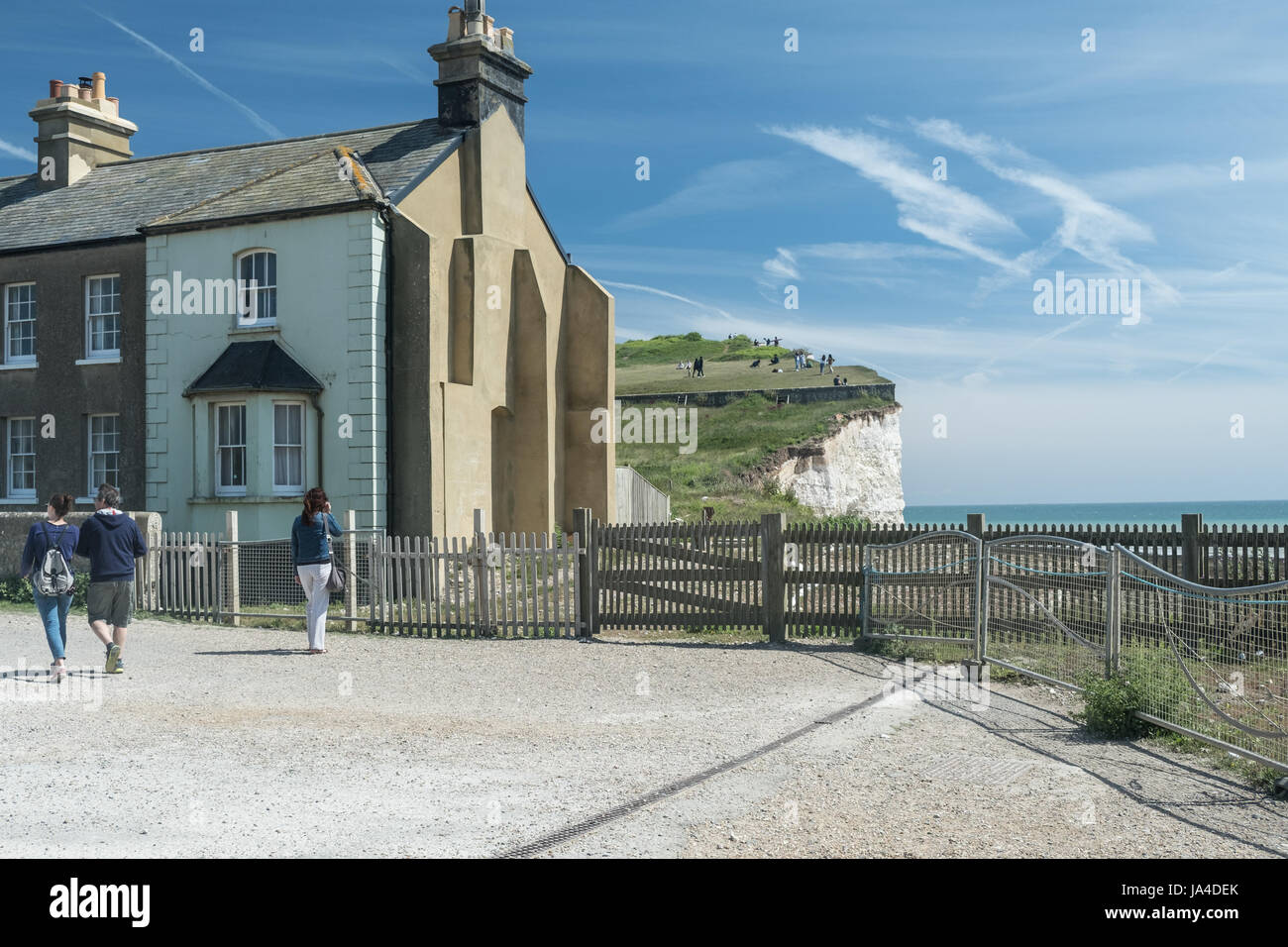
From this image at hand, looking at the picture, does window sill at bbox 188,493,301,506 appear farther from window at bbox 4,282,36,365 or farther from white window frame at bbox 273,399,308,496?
window at bbox 4,282,36,365

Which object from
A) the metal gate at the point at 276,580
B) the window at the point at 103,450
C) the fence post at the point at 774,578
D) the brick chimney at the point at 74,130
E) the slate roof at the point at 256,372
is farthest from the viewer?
the brick chimney at the point at 74,130

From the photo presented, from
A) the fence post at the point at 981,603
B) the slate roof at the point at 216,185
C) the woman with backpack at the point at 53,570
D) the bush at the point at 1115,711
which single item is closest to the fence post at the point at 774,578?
the fence post at the point at 981,603

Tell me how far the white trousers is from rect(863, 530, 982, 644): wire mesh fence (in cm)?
696

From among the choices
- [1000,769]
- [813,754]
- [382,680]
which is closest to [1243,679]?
[1000,769]

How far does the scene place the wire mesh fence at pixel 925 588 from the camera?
1295 cm

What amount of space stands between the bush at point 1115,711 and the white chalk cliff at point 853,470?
121 feet

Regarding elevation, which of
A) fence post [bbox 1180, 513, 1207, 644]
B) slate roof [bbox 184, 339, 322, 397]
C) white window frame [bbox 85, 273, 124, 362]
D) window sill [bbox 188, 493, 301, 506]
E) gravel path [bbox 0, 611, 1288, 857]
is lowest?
gravel path [bbox 0, 611, 1288, 857]

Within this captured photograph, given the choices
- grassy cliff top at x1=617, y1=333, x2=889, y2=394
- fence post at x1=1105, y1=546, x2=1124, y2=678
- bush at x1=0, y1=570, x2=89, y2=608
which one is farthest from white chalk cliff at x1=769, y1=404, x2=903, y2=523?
fence post at x1=1105, y1=546, x2=1124, y2=678

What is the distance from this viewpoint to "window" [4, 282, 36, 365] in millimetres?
24812

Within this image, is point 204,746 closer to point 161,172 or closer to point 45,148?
point 161,172

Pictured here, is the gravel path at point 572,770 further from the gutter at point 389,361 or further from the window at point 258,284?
the window at point 258,284

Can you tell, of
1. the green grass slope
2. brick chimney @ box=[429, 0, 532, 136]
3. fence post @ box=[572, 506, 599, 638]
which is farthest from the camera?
the green grass slope

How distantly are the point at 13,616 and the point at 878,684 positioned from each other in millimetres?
14569
